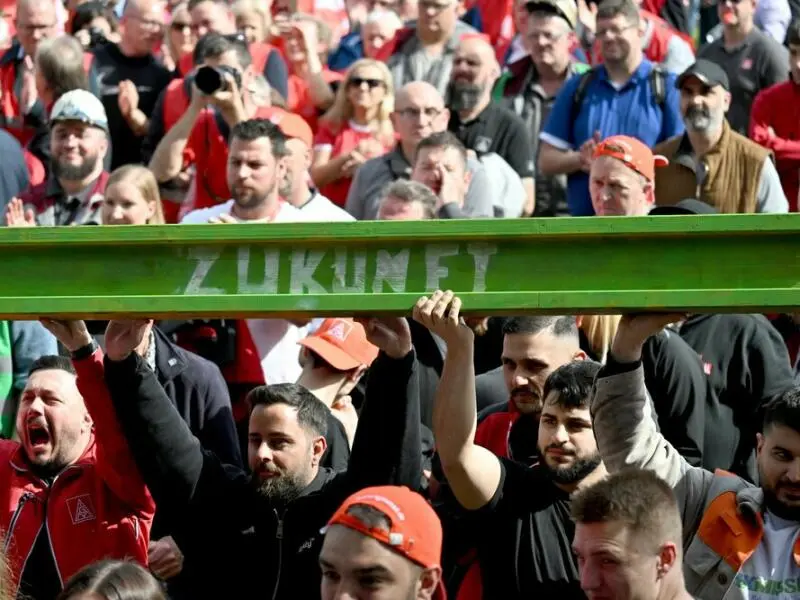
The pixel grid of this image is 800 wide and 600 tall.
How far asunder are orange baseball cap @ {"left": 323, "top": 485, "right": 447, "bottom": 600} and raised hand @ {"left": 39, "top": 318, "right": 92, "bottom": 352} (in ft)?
3.54

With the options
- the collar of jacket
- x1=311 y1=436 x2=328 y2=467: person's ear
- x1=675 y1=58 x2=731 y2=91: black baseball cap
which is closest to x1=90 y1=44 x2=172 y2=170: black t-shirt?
x1=675 y1=58 x2=731 y2=91: black baseball cap

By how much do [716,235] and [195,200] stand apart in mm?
6009

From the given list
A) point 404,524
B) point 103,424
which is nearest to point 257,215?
point 103,424

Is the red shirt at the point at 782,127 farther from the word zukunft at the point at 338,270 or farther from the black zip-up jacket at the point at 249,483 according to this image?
the word zukunft at the point at 338,270

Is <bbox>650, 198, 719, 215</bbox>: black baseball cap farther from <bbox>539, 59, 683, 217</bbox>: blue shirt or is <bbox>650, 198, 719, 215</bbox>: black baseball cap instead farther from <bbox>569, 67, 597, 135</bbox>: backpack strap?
<bbox>569, 67, 597, 135</bbox>: backpack strap

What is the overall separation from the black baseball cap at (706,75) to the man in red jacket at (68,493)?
434 cm

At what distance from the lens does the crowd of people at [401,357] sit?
5.37 m

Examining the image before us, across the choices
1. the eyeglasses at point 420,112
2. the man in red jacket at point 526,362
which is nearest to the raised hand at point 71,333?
the man in red jacket at point 526,362

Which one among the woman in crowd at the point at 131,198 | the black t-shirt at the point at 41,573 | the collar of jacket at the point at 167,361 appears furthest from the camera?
the woman in crowd at the point at 131,198

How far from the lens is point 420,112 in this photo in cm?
1023

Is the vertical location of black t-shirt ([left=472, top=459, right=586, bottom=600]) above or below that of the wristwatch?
below

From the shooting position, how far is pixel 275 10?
1450cm

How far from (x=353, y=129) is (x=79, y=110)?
1.95 metres

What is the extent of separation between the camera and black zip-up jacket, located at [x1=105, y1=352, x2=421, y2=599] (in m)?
5.82
